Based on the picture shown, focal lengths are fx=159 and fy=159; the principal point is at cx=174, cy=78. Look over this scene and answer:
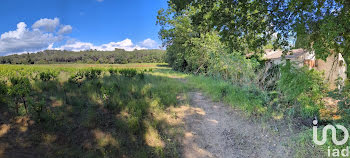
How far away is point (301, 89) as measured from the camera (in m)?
4.04

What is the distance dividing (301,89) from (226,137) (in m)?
2.27

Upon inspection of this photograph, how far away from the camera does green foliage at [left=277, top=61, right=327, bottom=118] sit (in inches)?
160

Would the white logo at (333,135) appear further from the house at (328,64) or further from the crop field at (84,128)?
the crop field at (84,128)

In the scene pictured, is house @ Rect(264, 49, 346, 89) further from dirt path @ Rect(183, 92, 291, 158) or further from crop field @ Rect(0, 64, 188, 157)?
crop field @ Rect(0, 64, 188, 157)

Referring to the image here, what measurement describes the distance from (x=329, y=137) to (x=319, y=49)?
5.96 ft

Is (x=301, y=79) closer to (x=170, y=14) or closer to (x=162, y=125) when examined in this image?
(x=162, y=125)

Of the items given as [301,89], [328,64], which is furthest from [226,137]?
[328,64]

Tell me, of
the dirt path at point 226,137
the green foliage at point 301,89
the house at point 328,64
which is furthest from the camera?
the house at point 328,64

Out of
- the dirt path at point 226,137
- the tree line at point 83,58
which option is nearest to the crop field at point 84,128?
the dirt path at point 226,137

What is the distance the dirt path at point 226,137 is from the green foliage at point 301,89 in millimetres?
1326

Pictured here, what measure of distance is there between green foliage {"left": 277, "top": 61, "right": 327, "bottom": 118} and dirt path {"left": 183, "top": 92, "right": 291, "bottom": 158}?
4.35 ft

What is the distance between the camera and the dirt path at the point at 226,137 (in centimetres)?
337

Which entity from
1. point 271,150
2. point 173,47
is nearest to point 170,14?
point 173,47

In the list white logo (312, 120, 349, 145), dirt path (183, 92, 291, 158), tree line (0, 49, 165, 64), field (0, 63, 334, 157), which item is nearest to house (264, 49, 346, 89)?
white logo (312, 120, 349, 145)
